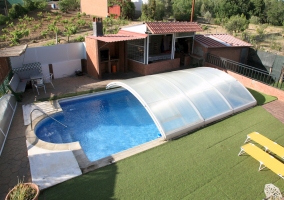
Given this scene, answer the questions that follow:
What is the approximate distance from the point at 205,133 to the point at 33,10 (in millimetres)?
39165

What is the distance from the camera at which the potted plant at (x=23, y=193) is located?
5508 millimetres

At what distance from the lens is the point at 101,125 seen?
38.3ft

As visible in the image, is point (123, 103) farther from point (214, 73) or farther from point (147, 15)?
point (147, 15)

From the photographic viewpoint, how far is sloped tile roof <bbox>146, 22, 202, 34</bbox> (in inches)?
649

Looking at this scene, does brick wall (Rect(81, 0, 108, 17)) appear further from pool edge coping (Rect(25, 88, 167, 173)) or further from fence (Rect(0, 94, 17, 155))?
pool edge coping (Rect(25, 88, 167, 173))

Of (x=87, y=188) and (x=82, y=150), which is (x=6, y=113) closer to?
(x=82, y=150)

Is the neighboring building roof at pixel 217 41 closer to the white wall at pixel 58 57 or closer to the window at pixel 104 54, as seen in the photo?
the window at pixel 104 54

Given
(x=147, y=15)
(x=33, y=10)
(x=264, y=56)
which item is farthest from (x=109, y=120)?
(x=33, y=10)

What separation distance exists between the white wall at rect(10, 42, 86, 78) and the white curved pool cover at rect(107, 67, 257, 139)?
6.90 metres

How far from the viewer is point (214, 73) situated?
13289 millimetres

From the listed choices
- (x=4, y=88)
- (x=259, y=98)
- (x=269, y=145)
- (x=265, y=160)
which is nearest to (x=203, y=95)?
(x=269, y=145)

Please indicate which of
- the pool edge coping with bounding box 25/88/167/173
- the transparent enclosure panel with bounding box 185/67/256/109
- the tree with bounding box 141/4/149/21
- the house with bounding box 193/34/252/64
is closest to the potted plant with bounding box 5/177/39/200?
the pool edge coping with bounding box 25/88/167/173

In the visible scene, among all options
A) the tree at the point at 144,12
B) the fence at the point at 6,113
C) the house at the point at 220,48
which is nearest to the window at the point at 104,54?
the fence at the point at 6,113

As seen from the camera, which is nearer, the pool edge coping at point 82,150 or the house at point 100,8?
the pool edge coping at point 82,150
